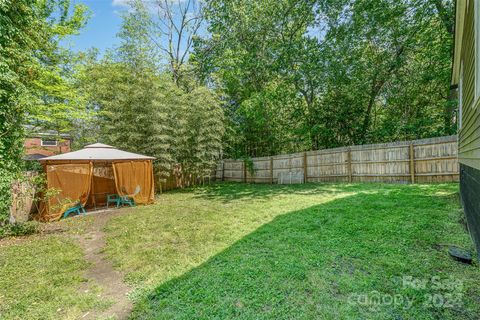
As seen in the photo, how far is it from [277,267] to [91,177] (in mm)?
6703

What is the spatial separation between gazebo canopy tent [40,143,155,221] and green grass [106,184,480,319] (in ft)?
6.52

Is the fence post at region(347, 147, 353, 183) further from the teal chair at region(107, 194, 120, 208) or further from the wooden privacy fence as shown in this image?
the teal chair at region(107, 194, 120, 208)

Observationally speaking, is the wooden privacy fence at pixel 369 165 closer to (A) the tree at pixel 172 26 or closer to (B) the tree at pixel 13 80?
(A) the tree at pixel 172 26

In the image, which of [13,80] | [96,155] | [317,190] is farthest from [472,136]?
[96,155]

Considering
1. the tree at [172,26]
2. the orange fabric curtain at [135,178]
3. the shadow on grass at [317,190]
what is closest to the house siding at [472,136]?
the shadow on grass at [317,190]

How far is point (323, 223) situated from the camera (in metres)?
4.63

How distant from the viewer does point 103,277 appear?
3.32m

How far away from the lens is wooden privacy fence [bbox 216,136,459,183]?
7.34 metres

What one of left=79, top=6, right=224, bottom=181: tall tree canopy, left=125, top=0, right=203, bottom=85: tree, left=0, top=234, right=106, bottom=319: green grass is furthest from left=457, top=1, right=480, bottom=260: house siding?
left=125, top=0, right=203, bottom=85: tree

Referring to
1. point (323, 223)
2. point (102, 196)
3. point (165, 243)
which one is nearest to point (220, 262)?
point (165, 243)

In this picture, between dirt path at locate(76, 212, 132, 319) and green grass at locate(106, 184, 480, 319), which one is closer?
green grass at locate(106, 184, 480, 319)

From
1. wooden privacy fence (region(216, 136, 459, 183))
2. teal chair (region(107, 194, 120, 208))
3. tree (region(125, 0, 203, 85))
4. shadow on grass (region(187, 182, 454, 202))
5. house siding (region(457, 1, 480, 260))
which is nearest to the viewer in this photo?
Answer: house siding (region(457, 1, 480, 260))

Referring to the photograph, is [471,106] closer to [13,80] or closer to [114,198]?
[13,80]

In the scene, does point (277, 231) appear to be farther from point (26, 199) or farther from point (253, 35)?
point (253, 35)
